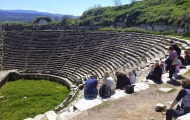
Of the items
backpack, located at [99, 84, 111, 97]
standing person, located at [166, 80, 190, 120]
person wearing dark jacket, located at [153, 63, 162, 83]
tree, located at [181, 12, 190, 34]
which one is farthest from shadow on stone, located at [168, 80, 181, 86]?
tree, located at [181, 12, 190, 34]

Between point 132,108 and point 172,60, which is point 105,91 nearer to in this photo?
point 132,108

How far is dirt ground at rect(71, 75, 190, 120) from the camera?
8.88 metres

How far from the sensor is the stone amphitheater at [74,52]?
25834 millimetres

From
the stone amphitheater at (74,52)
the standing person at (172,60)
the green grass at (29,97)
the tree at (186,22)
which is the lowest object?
the green grass at (29,97)

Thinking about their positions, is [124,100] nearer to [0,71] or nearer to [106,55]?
[106,55]

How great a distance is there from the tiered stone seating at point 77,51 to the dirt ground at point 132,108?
11.3 meters

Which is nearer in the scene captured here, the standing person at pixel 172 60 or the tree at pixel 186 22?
the standing person at pixel 172 60

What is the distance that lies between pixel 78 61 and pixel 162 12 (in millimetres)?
18589

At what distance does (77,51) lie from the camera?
115 feet

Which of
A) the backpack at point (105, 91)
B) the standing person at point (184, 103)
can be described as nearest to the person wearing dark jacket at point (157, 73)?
the backpack at point (105, 91)

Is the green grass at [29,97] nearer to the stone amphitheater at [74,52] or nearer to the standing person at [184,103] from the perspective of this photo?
the stone amphitheater at [74,52]

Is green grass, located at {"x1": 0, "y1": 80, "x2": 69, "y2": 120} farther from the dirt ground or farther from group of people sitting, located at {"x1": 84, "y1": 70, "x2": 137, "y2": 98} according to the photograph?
the dirt ground

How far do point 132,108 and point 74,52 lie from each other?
26.0 m

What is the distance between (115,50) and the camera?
2980 cm
